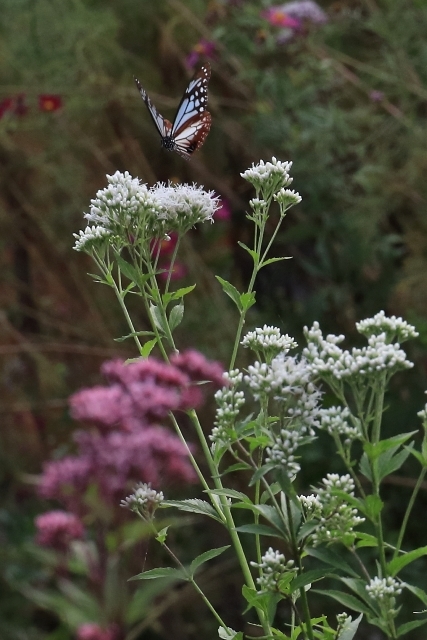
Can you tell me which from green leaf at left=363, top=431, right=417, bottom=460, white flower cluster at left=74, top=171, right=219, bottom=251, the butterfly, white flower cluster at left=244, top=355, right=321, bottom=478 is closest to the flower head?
white flower cluster at left=74, top=171, right=219, bottom=251

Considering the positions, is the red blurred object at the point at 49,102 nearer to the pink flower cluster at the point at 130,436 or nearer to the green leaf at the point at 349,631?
the pink flower cluster at the point at 130,436

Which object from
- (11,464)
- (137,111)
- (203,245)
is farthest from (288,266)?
(11,464)

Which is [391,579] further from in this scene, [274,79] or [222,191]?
[222,191]

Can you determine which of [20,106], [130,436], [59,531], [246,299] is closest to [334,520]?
[246,299]

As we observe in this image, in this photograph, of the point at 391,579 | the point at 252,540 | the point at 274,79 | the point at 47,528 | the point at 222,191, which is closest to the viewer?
the point at 391,579

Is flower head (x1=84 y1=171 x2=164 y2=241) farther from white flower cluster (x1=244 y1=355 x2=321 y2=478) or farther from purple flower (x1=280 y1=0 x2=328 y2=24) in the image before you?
purple flower (x1=280 y1=0 x2=328 y2=24)

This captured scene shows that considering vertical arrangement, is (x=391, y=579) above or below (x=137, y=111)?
below

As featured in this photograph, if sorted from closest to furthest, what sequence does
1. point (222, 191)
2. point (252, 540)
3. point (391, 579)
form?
point (391, 579) → point (252, 540) → point (222, 191)

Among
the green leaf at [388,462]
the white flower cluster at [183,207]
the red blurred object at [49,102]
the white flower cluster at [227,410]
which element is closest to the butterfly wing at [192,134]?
the white flower cluster at [183,207]
